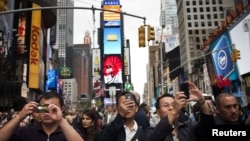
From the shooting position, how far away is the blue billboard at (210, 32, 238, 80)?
49.2m

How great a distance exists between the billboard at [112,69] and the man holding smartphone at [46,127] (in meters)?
89.4

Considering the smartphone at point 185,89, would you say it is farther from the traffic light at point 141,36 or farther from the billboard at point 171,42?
the billboard at point 171,42

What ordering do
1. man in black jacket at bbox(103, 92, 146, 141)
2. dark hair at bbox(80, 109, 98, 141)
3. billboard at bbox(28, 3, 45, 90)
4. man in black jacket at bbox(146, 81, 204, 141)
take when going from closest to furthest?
man in black jacket at bbox(146, 81, 204, 141) < man in black jacket at bbox(103, 92, 146, 141) < dark hair at bbox(80, 109, 98, 141) < billboard at bbox(28, 3, 45, 90)

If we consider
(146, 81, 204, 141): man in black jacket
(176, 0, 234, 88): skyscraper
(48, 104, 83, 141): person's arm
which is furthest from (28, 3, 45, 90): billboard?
(176, 0, 234, 88): skyscraper

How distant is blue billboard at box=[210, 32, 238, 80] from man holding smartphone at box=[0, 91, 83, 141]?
157 feet

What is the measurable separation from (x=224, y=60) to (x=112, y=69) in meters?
47.0

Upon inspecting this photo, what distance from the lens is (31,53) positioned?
46312 mm

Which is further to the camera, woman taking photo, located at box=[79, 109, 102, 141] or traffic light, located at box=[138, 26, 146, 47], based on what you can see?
traffic light, located at box=[138, 26, 146, 47]

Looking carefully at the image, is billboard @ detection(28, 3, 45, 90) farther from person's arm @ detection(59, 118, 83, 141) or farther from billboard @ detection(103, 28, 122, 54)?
billboard @ detection(103, 28, 122, 54)

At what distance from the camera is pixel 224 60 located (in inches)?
2025

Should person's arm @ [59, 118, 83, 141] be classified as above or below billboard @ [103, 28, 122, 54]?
below

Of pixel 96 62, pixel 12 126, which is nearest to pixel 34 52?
pixel 12 126

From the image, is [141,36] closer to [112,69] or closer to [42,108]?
[42,108]

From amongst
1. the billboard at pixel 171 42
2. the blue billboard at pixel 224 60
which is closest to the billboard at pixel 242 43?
the blue billboard at pixel 224 60
